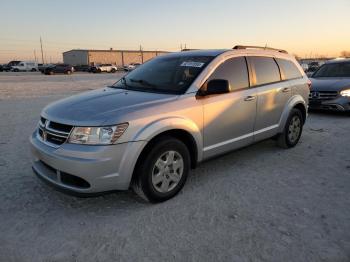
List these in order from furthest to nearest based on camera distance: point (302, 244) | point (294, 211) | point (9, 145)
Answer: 1. point (9, 145)
2. point (294, 211)
3. point (302, 244)

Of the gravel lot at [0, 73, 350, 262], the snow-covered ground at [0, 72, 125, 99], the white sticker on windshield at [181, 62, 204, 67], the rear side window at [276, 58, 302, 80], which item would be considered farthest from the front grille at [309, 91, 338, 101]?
the snow-covered ground at [0, 72, 125, 99]

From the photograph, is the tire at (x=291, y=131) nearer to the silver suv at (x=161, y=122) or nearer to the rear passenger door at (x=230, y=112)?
the silver suv at (x=161, y=122)

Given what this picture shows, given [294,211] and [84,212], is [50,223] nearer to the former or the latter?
[84,212]

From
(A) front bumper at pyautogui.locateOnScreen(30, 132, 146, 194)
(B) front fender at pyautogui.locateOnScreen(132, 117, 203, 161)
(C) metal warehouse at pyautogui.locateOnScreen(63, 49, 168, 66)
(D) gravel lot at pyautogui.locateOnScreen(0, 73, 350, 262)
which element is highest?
(C) metal warehouse at pyautogui.locateOnScreen(63, 49, 168, 66)

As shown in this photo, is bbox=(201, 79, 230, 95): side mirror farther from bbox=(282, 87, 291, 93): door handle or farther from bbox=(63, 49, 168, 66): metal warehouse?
bbox=(63, 49, 168, 66): metal warehouse

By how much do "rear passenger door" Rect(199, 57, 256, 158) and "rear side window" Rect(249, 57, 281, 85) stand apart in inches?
10.7

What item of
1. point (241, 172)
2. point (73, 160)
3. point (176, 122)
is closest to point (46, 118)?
point (73, 160)

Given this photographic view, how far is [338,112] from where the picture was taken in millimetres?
9977

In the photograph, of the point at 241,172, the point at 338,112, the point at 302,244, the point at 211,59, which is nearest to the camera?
the point at 302,244

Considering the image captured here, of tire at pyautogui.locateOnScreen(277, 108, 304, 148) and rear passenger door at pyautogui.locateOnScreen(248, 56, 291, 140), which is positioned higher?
rear passenger door at pyautogui.locateOnScreen(248, 56, 291, 140)

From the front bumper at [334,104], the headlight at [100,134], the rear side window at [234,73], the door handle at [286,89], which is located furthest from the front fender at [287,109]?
the front bumper at [334,104]

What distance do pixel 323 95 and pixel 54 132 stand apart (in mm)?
7851

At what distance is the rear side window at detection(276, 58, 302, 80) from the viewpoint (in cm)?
583

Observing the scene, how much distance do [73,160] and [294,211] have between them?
95.5 inches
